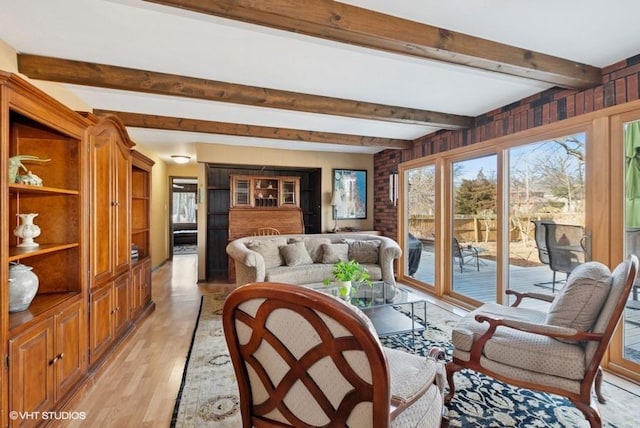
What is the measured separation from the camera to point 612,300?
165 centimetres

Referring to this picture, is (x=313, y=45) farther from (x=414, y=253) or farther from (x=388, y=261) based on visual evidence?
(x=414, y=253)

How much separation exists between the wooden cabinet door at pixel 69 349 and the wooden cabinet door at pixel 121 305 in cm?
58

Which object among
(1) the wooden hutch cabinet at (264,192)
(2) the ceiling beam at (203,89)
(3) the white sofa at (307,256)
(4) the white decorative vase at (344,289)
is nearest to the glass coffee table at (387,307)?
(4) the white decorative vase at (344,289)

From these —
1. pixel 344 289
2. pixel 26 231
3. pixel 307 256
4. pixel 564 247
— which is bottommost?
pixel 344 289

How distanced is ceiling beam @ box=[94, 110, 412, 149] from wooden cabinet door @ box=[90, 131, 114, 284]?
139 centimetres

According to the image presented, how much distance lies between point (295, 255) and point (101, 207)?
2393 millimetres

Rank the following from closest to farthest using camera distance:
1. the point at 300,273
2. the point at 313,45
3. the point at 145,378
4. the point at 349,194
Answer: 1. the point at 313,45
2. the point at 145,378
3. the point at 300,273
4. the point at 349,194

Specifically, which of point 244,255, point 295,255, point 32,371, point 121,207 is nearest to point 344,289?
point 244,255

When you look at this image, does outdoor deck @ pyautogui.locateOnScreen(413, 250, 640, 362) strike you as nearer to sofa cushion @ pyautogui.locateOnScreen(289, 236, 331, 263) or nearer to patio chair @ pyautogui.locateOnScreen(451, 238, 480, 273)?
patio chair @ pyautogui.locateOnScreen(451, 238, 480, 273)

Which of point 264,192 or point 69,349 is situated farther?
point 264,192

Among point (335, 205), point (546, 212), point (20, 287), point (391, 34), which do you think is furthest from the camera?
point (335, 205)

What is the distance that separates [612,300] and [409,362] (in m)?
1.17

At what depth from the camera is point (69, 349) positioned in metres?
1.98

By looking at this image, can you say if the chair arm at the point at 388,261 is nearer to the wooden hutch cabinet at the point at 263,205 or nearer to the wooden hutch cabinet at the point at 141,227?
the wooden hutch cabinet at the point at 263,205
